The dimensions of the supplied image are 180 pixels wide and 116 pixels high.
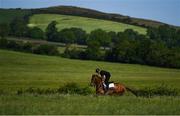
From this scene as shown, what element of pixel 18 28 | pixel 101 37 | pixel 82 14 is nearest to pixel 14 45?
pixel 18 28

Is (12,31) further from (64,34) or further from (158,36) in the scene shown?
(158,36)

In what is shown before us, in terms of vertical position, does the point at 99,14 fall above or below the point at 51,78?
above

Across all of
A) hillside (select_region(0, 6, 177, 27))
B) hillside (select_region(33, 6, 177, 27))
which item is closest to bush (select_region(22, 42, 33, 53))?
hillside (select_region(0, 6, 177, 27))

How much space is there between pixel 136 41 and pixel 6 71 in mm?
26934

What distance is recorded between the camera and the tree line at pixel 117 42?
2662 inches

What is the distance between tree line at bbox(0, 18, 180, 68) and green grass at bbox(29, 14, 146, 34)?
12.8 feet

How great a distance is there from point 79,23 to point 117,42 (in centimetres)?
1941

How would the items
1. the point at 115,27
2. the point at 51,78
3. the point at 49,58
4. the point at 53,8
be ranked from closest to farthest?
1. the point at 51,78
2. the point at 49,58
3. the point at 115,27
4. the point at 53,8

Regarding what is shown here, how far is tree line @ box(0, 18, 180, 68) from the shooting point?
2662 inches

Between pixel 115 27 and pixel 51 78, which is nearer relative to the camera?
pixel 51 78

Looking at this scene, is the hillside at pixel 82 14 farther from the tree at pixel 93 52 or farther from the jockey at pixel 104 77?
the jockey at pixel 104 77

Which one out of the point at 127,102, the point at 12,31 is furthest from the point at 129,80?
the point at 127,102

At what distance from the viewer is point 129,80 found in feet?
188

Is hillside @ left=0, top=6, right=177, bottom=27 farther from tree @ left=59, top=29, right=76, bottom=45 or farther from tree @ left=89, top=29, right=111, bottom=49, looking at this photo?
tree @ left=89, top=29, right=111, bottom=49
